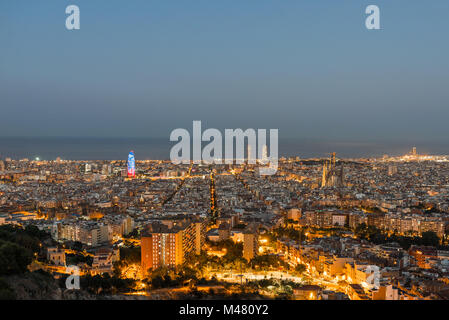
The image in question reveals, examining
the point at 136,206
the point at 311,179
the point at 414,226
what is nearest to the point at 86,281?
the point at 414,226

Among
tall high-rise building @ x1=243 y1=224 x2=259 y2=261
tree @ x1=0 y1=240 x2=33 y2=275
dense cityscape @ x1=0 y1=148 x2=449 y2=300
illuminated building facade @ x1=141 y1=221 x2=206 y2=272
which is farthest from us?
tall high-rise building @ x1=243 y1=224 x2=259 y2=261

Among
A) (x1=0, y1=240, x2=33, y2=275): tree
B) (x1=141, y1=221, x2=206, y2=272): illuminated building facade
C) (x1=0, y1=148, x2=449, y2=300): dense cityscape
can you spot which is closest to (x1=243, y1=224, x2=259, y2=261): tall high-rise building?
(x1=0, y1=148, x2=449, y2=300): dense cityscape

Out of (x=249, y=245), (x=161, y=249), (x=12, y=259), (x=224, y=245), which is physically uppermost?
→ (x=12, y=259)

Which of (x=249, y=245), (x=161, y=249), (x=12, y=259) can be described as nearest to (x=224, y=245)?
(x=249, y=245)

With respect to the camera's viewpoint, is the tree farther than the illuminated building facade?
No

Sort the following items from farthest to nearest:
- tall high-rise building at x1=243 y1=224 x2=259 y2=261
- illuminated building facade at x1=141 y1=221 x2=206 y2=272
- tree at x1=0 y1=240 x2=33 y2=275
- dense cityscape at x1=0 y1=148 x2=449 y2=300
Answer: tall high-rise building at x1=243 y1=224 x2=259 y2=261
illuminated building facade at x1=141 y1=221 x2=206 y2=272
dense cityscape at x1=0 y1=148 x2=449 y2=300
tree at x1=0 y1=240 x2=33 y2=275

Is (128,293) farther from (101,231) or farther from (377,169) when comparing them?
(377,169)

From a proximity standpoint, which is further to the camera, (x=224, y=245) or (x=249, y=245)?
(x=224, y=245)

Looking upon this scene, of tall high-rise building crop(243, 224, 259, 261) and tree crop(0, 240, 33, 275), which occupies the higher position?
tree crop(0, 240, 33, 275)

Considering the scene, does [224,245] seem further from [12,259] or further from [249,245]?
[12,259]

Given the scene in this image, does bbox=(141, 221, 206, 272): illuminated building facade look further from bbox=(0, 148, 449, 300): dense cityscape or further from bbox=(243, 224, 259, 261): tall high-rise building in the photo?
bbox=(243, 224, 259, 261): tall high-rise building

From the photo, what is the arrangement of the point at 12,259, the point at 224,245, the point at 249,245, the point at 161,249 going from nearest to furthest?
the point at 12,259 < the point at 161,249 < the point at 249,245 < the point at 224,245
